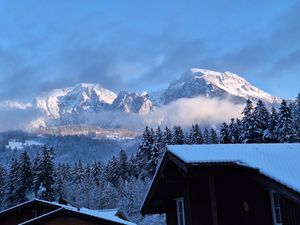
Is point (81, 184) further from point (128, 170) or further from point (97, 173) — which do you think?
point (128, 170)

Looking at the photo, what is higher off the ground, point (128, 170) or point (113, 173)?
point (128, 170)

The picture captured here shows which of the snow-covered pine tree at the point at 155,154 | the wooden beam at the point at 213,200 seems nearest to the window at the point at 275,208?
the wooden beam at the point at 213,200

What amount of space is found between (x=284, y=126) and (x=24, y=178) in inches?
1776

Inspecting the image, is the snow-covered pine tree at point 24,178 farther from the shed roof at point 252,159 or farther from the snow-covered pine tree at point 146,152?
the shed roof at point 252,159

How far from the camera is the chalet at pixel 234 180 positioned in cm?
1246

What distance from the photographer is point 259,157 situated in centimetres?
1376

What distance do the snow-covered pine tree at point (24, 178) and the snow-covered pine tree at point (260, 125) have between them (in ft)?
128

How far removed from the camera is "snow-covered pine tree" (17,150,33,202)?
7851cm

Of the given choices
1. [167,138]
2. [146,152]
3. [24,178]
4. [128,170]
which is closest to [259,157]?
[146,152]

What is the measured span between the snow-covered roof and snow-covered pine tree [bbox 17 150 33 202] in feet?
221

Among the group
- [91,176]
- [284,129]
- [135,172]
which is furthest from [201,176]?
[91,176]

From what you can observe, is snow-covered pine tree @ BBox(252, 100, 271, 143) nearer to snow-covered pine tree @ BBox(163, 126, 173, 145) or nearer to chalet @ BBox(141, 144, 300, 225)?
snow-covered pine tree @ BBox(163, 126, 173, 145)

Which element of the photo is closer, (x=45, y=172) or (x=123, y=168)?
(x=45, y=172)

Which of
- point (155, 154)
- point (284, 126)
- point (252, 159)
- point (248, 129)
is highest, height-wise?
point (248, 129)
